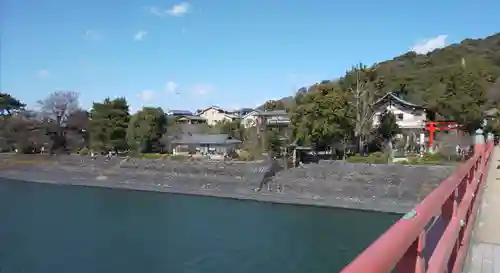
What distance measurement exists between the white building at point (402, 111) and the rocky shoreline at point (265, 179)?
601 cm

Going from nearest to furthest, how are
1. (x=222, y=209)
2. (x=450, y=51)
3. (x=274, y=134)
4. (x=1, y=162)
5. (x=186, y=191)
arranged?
1. (x=222, y=209)
2. (x=186, y=191)
3. (x=274, y=134)
4. (x=1, y=162)
5. (x=450, y=51)

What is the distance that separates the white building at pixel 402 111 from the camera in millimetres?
25145

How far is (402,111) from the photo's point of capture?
84.9 feet

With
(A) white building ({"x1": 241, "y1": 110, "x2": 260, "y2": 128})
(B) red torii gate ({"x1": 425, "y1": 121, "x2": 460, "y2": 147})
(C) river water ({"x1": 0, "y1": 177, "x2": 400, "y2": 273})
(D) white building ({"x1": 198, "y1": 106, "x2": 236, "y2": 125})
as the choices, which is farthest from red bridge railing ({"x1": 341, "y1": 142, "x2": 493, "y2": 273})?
(D) white building ({"x1": 198, "y1": 106, "x2": 236, "y2": 125})

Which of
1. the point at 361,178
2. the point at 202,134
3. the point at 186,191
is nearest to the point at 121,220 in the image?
the point at 186,191

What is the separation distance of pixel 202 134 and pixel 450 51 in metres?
30.9

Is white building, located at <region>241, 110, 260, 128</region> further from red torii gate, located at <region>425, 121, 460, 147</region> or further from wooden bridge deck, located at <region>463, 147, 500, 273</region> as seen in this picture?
wooden bridge deck, located at <region>463, 147, 500, 273</region>

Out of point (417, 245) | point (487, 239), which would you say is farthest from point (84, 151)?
point (417, 245)

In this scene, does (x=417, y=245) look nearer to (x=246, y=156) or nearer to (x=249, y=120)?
(x=246, y=156)

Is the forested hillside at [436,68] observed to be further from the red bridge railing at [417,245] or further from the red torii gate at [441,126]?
the red bridge railing at [417,245]

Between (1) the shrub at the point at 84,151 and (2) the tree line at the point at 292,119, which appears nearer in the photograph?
(2) the tree line at the point at 292,119

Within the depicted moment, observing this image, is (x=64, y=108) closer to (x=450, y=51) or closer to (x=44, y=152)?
(x=44, y=152)

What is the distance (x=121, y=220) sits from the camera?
16.8 m

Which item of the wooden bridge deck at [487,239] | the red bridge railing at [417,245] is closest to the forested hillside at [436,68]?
the wooden bridge deck at [487,239]
